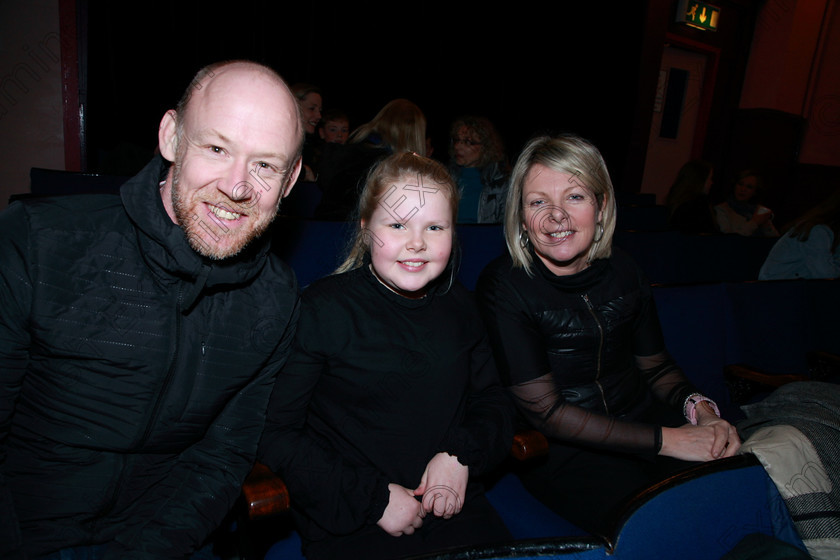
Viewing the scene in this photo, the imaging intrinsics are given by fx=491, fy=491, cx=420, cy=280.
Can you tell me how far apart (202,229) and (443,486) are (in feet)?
2.56

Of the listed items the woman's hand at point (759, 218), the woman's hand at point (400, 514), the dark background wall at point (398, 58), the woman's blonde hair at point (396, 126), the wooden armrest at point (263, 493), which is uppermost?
the dark background wall at point (398, 58)

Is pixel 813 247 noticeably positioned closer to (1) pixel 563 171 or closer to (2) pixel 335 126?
(1) pixel 563 171

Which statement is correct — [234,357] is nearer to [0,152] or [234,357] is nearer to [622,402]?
[622,402]

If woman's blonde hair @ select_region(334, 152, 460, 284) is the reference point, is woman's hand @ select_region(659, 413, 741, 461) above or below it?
below

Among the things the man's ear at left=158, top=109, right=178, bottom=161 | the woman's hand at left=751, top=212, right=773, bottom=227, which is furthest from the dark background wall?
the man's ear at left=158, top=109, right=178, bottom=161

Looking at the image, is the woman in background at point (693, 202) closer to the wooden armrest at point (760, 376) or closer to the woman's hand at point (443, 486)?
the wooden armrest at point (760, 376)

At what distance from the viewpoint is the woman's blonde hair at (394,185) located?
4.14 feet

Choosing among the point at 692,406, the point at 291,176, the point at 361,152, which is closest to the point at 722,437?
the point at 692,406

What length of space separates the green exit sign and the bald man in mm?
7301

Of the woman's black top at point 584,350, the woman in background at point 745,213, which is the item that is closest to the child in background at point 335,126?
the woman's black top at point 584,350

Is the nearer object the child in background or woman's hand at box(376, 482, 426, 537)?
woman's hand at box(376, 482, 426, 537)

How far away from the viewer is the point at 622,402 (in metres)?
1.53

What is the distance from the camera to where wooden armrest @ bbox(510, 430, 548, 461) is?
1269mm

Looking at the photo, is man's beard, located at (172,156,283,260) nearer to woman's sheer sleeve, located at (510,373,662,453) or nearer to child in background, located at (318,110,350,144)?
woman's sheer sleeve, located at (510,373,662,453)
